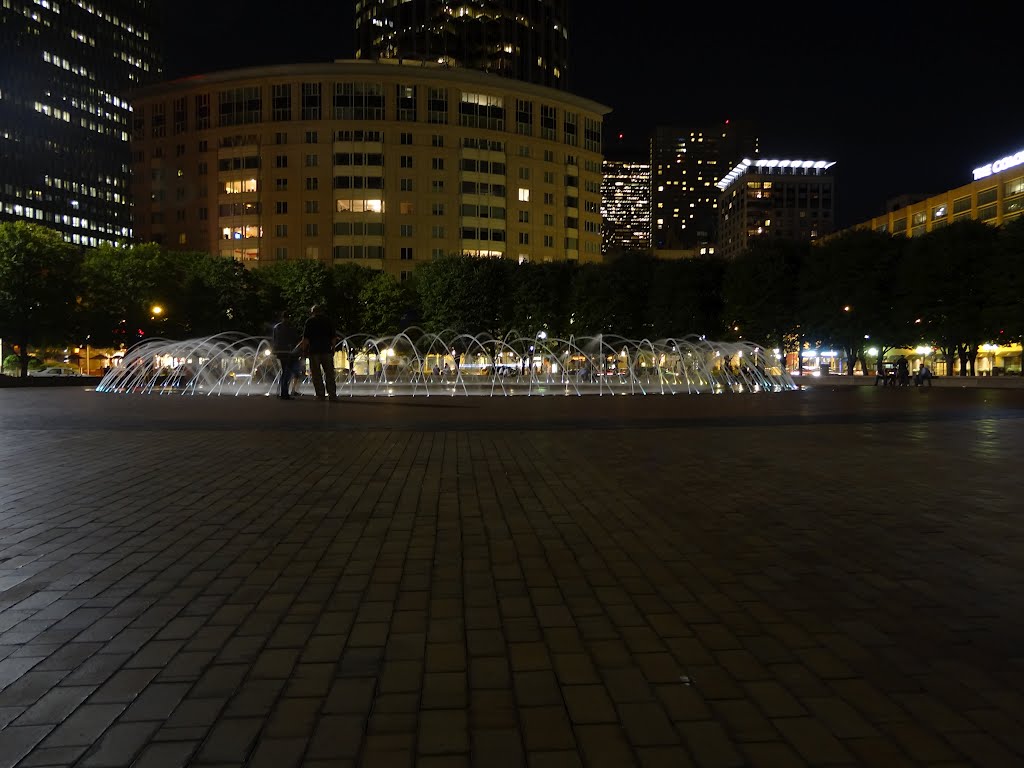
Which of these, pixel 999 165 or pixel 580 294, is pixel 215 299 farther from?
pixel 999 165

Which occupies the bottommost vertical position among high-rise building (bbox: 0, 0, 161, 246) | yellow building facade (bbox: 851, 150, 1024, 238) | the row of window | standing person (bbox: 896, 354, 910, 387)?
standing person (bbox: 896, 354, 910, 387)

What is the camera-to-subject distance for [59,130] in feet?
589

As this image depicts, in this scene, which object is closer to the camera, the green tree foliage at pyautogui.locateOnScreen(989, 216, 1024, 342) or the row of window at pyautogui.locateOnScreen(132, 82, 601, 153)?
the green tree foliage at pyautogui.locateOnScreen(989, 216, 1024, 342)

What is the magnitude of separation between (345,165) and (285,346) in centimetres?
8468

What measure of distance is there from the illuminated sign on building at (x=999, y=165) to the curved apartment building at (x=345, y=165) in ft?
217

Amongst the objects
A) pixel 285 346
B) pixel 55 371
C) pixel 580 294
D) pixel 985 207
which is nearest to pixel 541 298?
pixel 580 294

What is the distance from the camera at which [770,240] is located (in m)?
62.0

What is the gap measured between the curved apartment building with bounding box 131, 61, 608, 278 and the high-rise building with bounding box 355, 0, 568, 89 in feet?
120

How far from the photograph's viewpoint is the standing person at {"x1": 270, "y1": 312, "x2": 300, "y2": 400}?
22152mm

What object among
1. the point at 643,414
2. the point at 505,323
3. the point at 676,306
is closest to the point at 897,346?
the point at 676,306

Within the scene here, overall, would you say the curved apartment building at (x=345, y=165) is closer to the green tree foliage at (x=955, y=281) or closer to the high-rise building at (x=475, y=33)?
the high-rise building at (x=475, y=33)

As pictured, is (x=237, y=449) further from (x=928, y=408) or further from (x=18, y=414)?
(x=928, y=408)

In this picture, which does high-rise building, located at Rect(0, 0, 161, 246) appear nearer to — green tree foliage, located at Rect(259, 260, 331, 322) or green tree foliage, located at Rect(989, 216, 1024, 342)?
green tree foliage, located at Rect(259, 260, 331, 322)

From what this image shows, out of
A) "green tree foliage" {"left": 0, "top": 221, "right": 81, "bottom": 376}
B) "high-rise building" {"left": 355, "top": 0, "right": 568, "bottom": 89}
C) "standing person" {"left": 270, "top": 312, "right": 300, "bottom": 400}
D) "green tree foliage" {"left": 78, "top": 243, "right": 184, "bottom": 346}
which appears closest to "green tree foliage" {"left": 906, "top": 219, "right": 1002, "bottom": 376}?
"standing person" {"left": 270, "top": 312, "right": 300, "bottom": 400}
